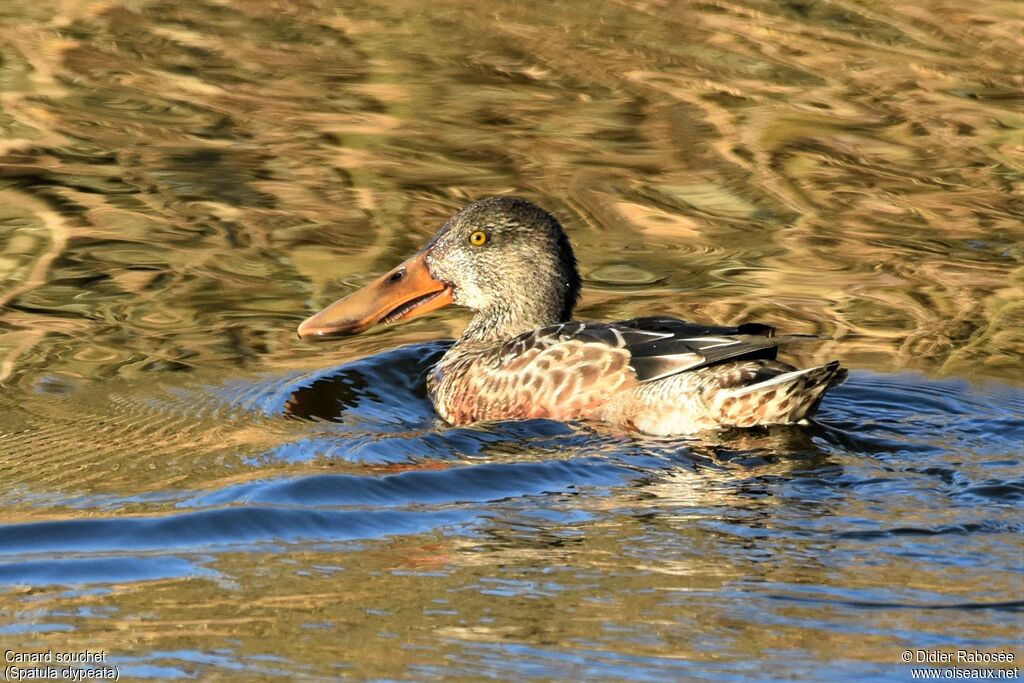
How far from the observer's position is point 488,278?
29.1 ft

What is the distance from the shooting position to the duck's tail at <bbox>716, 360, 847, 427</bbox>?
23.2 feet

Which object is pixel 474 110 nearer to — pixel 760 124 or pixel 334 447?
pixel 760 124

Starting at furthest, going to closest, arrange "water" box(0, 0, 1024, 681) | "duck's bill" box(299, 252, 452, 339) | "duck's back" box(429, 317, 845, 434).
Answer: "duck's bill" box(299, 252, 452, 339)
"duck's back" box(429, 317, 845, 434)
"water" box(0, 0, 1024, 681)

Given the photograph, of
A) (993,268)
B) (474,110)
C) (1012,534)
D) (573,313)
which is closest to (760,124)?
(474,110)

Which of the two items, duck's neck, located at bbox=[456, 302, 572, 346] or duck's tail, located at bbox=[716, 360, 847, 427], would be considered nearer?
duck's tail, located at bbox=[716, 360, 847, 427]

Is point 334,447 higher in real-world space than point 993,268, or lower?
lower

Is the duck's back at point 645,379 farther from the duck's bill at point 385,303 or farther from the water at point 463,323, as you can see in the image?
the duck's bill at point 385,303

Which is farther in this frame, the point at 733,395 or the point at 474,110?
the point at 474,110

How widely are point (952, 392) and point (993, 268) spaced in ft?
6.98

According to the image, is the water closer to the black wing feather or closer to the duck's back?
the duck's back

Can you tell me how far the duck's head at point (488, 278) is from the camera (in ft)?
28.6

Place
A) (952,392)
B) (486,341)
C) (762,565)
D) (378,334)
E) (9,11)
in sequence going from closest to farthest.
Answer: (762,565) → (952,392) → (486,341) → (378,334) → (9,11)

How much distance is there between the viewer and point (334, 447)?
714 cm

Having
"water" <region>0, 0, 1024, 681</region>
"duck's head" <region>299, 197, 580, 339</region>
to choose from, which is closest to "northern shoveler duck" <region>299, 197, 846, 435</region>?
"duck's head" <region>299, 197, 580, 339</region>
